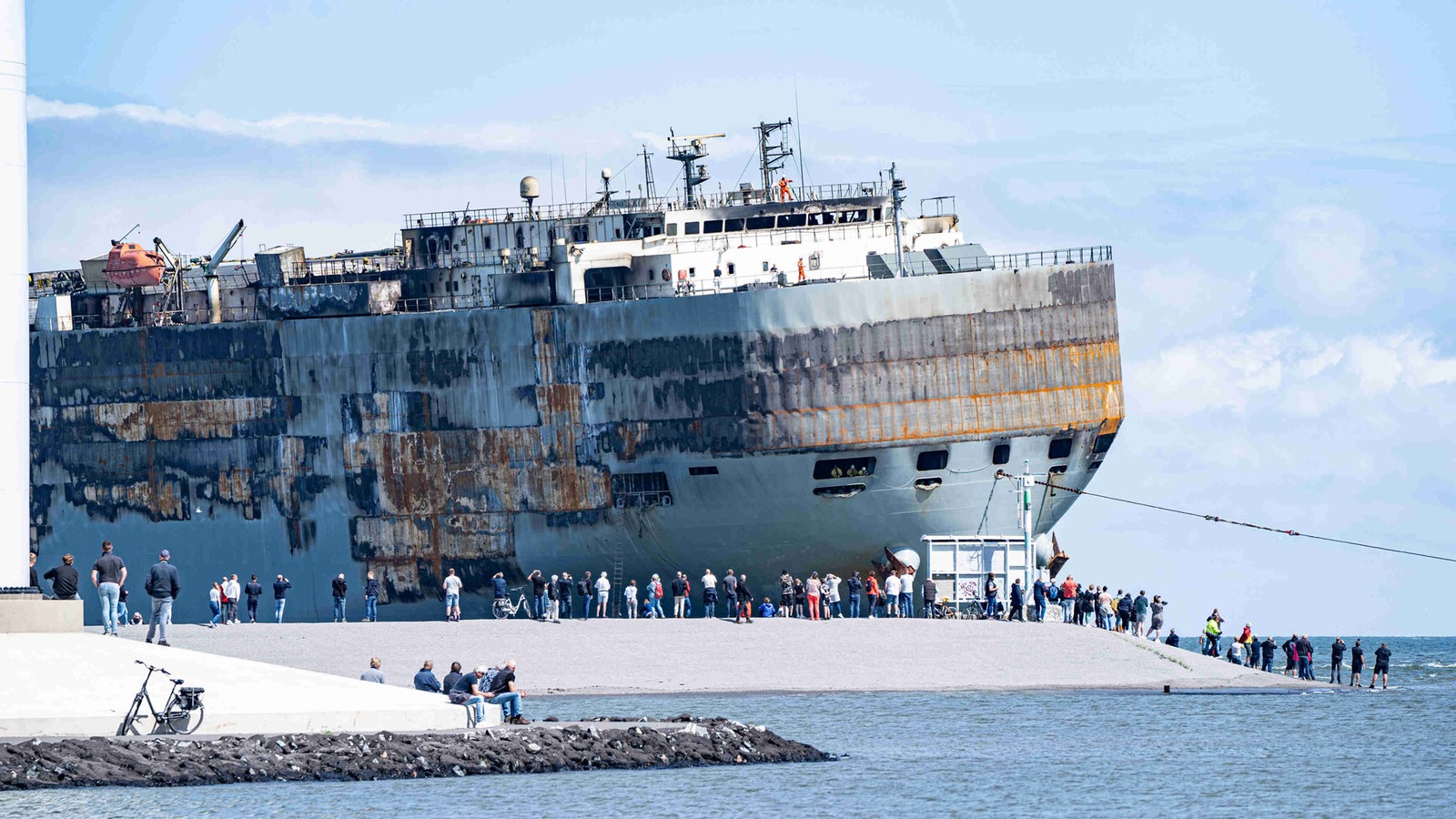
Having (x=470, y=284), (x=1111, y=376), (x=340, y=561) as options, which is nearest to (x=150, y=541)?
(x=340, y=561)

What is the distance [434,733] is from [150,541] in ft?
110

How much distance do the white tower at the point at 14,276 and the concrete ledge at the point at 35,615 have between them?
0.69m

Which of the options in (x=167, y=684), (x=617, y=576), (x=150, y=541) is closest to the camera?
(x=167, y=684)

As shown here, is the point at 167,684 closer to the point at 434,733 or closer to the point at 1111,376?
the point at 434,733

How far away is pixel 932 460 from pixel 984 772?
24.0m

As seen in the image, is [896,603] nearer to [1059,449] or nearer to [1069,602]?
[1069,602]

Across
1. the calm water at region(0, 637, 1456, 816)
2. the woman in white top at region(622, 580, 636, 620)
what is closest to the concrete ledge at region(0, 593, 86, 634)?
the calm water at region(0, 637, 1456, 816)

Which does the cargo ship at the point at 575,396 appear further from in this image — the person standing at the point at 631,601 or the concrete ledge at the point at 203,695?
the concrete ledge at the point at 203,695

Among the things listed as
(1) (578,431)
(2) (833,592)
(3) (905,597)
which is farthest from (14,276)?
(3) (905,597)

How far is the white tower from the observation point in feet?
106

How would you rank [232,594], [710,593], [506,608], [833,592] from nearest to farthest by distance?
[232,594] < [710,593] < [833,592] < [506,608]

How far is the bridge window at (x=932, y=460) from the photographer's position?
56094mm

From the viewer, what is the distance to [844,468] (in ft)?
184

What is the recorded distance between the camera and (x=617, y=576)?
58156 millimetres
